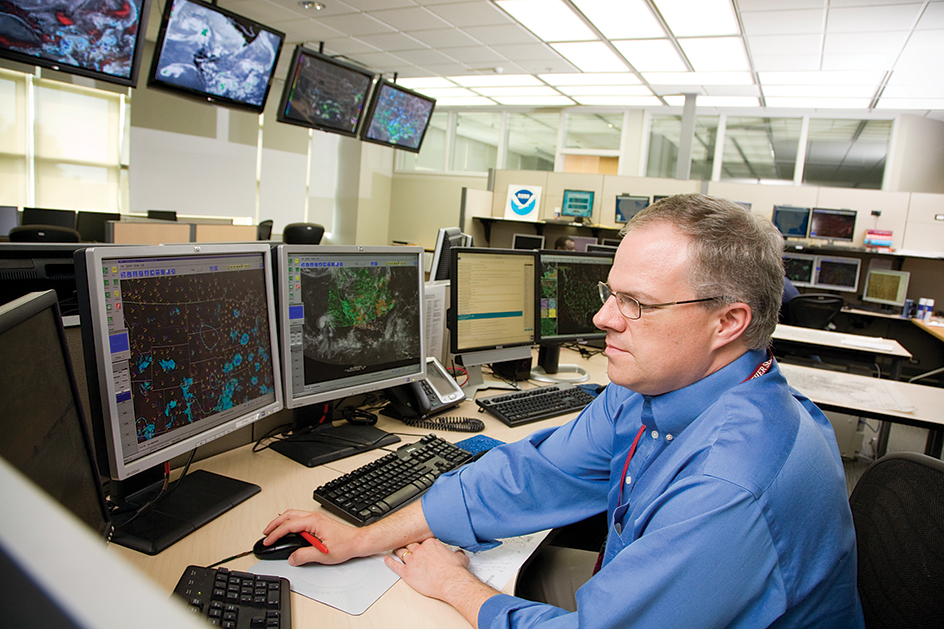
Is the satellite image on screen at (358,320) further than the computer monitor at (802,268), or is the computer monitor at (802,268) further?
the computer monitor at (802,268)

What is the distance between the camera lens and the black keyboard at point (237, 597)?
77 cm

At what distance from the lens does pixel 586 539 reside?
1654 mm

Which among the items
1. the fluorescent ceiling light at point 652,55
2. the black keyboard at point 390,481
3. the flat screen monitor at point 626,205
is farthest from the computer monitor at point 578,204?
the black keyboard at point 390,481

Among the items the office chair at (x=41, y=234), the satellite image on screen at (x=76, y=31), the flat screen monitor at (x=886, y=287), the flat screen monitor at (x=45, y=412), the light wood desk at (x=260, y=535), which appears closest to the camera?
the flat screen monitor at (x=45, y=412)

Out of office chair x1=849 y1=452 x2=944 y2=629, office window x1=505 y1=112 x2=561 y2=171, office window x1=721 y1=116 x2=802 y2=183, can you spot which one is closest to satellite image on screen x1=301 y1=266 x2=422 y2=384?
office chair x1=849 y1=452 x2=944 y2=629

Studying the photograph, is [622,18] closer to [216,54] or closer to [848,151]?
[216,54]

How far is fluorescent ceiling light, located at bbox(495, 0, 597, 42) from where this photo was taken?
456 cm

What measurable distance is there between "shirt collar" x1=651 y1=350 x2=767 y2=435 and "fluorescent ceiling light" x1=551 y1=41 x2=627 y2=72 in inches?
202

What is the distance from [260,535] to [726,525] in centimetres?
77

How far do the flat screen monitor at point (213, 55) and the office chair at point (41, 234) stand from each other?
3.68ft

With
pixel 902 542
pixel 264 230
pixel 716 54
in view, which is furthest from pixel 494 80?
pixel 902 542

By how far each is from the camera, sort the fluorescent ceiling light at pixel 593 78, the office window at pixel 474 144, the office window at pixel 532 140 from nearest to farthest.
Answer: the fluorescent ceiling light at pixel 593 78 < the office window at pixel 532 140 < the office window at pixel 474 144

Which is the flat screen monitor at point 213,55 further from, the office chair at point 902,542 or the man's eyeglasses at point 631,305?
the office chair at point 902,542

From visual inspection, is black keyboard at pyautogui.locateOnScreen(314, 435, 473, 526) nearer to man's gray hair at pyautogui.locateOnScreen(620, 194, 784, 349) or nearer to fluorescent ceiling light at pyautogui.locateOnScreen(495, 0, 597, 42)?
man's gray hair at pyautogui.locateOnScreen(620, 194, 784, 349)
